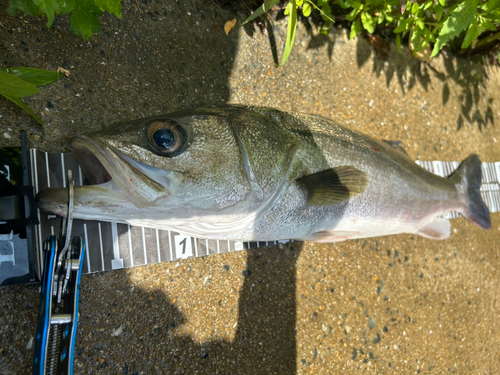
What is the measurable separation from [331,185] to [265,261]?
36.5 inches

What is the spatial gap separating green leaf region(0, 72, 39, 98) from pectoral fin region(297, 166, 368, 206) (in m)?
1.39

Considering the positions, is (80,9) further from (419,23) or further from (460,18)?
(419,23)

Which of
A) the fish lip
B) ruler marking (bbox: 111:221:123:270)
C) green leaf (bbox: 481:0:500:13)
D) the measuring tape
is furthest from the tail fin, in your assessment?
Result: ruler marking (bbox: 111:221:123:270)

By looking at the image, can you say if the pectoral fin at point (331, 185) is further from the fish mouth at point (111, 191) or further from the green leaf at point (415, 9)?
the green leaf at point (415, 9)

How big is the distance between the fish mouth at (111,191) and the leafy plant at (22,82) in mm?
308

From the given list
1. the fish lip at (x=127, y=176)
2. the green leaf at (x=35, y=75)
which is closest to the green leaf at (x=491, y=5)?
the fish lip at (x=127, y=176)

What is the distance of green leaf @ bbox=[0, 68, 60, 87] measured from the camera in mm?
1726

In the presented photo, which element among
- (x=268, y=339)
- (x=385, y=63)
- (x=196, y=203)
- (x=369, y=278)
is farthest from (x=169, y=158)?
(x=385, y=63)

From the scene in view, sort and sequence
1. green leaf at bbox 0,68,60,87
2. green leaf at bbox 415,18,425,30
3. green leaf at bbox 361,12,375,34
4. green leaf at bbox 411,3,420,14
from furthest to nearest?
1. green leaf at bbox 361,12,375,34
2. green leaf at bbox 415,18,425,30
3. green leaf at bbox 411,3,420,14
4. green leaf at bbox 0,68,60,87

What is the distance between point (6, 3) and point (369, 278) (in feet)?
10.6

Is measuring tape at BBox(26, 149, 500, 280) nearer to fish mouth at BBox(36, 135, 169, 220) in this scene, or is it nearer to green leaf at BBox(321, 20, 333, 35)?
fish mouth at BBox(36, 135, 169, 220)

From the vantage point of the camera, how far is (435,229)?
117 inches

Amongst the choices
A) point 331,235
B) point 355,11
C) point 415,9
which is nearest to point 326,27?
point 355,11

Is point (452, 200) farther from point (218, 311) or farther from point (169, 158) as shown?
point (169, 158)
